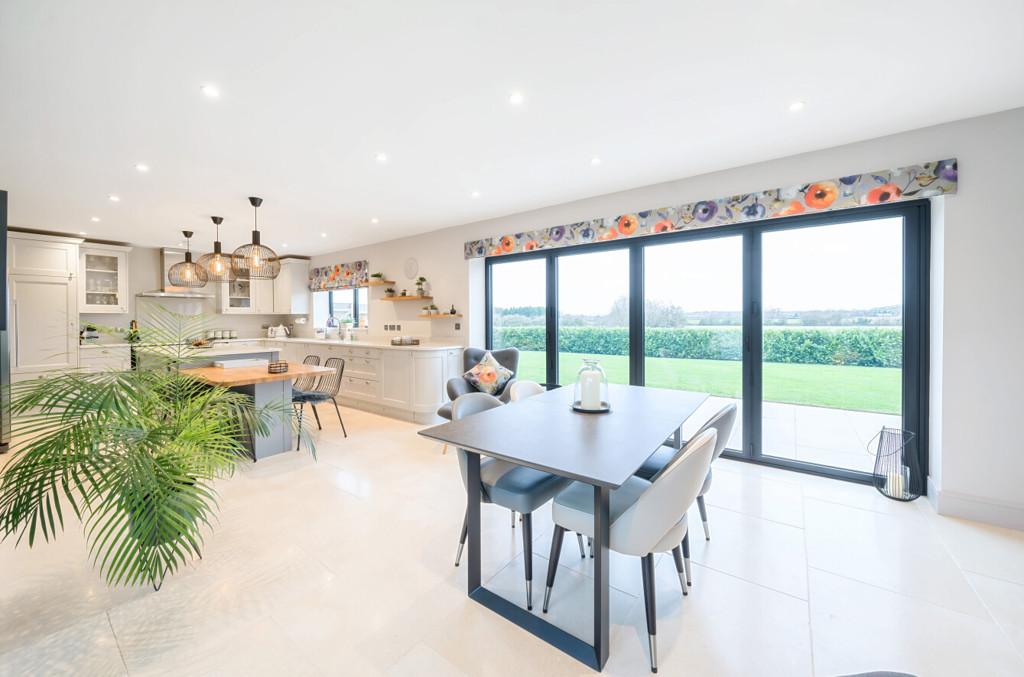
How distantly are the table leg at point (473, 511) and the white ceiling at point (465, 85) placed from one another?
6.23ft

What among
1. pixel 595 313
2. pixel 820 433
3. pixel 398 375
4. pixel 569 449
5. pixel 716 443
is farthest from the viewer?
pixel 398 375

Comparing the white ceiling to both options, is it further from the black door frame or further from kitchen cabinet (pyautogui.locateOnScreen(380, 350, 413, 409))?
kitchen cabinet (pyautogui.locateOnScreen(380, 350, 413, 409))

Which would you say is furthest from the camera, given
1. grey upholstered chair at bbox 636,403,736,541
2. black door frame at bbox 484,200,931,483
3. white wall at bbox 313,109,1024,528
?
black door frame at bbox 484,200,931,483

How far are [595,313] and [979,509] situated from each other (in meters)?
3.00

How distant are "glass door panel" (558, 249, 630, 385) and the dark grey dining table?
170cm

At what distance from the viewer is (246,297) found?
711cm

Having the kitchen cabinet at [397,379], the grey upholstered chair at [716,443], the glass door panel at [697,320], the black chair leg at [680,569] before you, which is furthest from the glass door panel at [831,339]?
the kitchen cabinet at [397,379]

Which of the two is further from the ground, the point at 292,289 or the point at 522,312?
the point at 292,289

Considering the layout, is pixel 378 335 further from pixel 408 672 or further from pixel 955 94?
pixel 955 94

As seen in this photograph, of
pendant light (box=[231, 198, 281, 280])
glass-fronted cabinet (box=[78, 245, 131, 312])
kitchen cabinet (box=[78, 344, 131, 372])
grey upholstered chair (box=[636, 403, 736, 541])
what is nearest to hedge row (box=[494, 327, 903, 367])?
grey upholstered chair (box=[636, 403, 736, 541])

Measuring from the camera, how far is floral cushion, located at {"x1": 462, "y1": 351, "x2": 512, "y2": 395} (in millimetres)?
4039

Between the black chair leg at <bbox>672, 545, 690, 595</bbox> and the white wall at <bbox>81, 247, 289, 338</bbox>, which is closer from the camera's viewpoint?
the black chair leg at <bbox>672, 545, 690, 595</bbox>

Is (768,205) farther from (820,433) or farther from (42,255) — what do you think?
(42,255)

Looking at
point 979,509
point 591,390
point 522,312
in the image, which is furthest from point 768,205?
point 522,312
